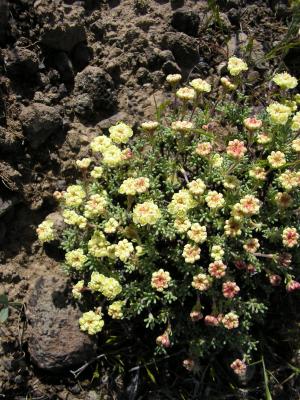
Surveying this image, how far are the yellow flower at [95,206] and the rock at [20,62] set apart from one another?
1631 mm

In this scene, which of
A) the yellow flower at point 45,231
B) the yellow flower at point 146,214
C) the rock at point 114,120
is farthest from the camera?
the rock at point 114,120

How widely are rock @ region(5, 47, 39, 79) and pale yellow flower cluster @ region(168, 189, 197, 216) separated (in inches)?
82.7

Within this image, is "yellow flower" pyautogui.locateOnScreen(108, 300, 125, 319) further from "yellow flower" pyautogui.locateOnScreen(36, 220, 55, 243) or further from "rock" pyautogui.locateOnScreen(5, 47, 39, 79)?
"rock" pyautogui.locateOnScreen(5, 47, 39, 79)

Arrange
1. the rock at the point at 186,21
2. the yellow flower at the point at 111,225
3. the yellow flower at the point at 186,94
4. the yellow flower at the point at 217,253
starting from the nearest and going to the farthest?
the yellow flower at the point at 217,253, the yellow flower at the point at 111,225, the yellow flower at the point at 186,94, the rock at the point at 186,21

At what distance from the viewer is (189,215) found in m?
4.60

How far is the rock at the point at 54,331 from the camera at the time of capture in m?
4.47

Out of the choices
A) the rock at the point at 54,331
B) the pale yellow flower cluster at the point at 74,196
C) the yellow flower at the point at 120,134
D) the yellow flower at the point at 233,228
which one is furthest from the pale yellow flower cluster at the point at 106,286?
the yellow flower at the point at 120,134

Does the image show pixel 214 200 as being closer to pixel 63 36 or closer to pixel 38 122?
pixel 38 122

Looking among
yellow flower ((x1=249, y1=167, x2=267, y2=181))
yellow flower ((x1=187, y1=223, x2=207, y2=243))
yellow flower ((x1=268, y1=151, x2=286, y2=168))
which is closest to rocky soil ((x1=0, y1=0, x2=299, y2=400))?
yellow flower ((x1=187, y1=223, x2=207, y2=243))

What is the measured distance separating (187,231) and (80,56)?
237 centimetres

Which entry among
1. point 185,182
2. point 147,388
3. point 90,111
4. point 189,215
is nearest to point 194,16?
point 90,111

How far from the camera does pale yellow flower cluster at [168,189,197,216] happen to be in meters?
4.33

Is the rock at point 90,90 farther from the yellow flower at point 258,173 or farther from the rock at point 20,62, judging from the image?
the yellow flower at point 258,173

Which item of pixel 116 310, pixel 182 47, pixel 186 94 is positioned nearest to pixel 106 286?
pixel 116 310
